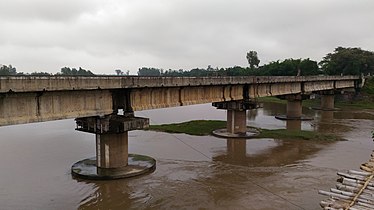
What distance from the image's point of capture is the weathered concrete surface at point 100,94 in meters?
14.3

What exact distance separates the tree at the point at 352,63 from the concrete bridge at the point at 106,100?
5360 cm

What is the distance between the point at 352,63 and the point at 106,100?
70.3 meters

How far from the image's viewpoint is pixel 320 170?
20.5m

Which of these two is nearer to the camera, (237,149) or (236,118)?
(237,149)

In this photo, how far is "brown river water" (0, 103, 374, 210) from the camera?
15.7 m

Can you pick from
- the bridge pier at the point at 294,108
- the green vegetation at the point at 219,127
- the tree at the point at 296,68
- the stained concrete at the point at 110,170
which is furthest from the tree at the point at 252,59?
the stained concrete at the point at 110,170

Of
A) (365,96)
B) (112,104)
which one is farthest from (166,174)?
(365,96)

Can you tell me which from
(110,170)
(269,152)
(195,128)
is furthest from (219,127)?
(110,170)

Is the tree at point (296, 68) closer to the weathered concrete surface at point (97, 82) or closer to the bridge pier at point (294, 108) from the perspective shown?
the bridge pier at point (294, 108)

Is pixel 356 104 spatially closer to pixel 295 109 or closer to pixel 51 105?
pixel 295 109

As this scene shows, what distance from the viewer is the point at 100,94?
18.3 meters

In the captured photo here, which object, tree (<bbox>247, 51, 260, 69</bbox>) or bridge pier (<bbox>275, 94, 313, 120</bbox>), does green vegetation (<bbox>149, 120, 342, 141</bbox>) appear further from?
tree (<bbox>247, 51, 260, 69</bbox>)

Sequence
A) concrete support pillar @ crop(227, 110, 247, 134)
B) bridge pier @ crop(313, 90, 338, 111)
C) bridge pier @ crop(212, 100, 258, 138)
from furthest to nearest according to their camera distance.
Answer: bridge pier @ crop(313, 90, 338, 111) < concrete support pillar @ crop(227, 110, 247, 134) < bridge pier @ crop(212, 100, 258, 138)

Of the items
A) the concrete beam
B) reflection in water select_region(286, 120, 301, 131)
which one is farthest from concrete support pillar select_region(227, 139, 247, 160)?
the concrete beam
